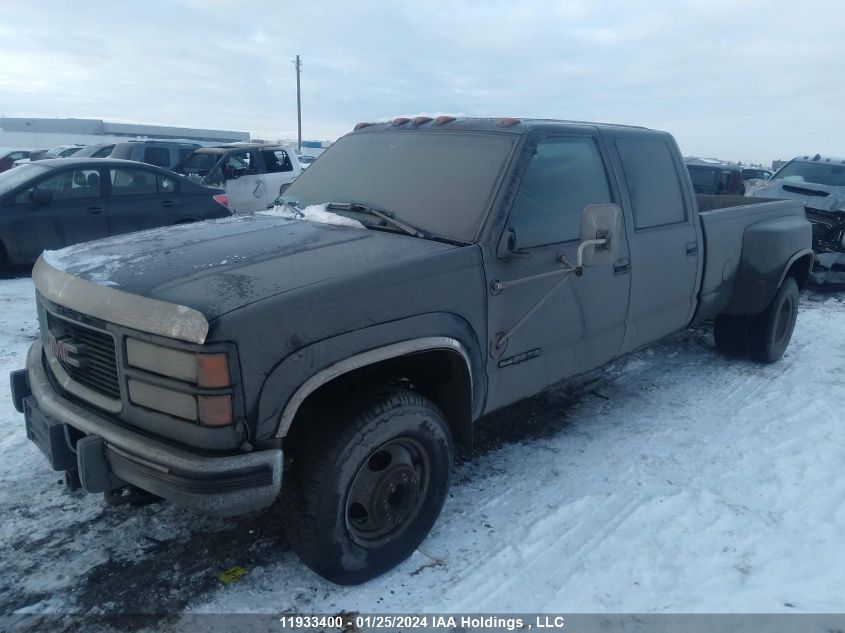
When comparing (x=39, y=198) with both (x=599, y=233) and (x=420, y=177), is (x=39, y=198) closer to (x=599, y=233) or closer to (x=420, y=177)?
(x=420, y=177)

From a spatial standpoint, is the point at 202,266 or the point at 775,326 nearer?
the point at 202,266

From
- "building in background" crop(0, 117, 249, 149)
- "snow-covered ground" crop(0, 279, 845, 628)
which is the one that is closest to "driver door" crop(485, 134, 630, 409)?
"snow-covered ground" crop(0, 279, 845, 628)

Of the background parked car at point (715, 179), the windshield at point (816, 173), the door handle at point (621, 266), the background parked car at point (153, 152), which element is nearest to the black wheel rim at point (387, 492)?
the door handle at point (621, 266)

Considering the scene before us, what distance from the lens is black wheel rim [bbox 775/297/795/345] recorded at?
5651 millimetres

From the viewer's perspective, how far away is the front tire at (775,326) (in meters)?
5.46

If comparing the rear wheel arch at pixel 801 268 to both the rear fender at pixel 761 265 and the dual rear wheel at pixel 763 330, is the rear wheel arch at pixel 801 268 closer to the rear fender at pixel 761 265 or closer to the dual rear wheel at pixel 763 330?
the dual rear wheel at pixel 763 330

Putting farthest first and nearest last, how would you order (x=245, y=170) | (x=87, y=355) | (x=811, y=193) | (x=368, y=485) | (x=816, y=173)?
(x=245, y=170)
(x=816, y=173)
(x=811, y=193)
(x=368, y=485)
(x=87, y=355)

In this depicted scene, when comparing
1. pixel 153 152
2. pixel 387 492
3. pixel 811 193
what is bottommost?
pixel 387 492

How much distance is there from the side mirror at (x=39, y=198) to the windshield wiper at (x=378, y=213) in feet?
18.9

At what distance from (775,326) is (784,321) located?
11.7 inches

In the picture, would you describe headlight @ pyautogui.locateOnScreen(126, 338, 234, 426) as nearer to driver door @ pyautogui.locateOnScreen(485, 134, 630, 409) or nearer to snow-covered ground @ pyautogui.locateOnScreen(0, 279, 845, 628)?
snow-covered ground @ pyautogui.locateOnScreen(0, 279, 845, 628)

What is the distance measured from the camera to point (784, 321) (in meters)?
5.76

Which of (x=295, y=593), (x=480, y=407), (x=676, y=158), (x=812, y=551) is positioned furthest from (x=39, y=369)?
(x=676, y=158)

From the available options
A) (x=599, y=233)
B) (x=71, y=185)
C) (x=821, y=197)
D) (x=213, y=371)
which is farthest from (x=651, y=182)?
(x=71, y=185)
